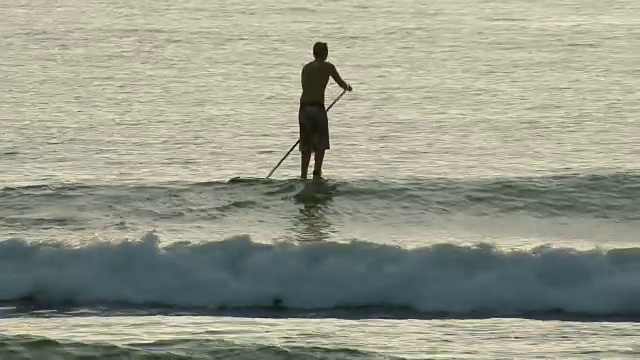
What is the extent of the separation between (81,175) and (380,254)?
22.4 feet

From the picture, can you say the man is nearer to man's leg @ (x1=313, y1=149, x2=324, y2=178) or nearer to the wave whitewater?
man's leg @ (x1=313, y1=149, x2=324, y2=178)

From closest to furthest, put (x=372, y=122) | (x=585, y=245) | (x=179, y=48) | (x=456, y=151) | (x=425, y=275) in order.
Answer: (x=425, y=275) → (x=585, y=245) → (x=456, y=151) → (x=372, y=122) → (x=179, y=48)

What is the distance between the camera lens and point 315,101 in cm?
1579

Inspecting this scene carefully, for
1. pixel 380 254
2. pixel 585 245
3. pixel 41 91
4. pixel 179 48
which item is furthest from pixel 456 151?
pixel 179 48

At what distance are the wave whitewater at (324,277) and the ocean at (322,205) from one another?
0.02m

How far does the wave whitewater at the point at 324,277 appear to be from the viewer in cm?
1161

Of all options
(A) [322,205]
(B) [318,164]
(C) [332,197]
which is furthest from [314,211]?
(B) [318,164]

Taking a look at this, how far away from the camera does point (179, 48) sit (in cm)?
3353

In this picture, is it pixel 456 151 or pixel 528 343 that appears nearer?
pixel 528 343

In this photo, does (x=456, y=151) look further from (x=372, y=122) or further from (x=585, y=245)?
(x=585, y=245)

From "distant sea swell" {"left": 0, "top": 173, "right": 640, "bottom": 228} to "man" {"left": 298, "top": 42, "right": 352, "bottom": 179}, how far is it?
0.71m

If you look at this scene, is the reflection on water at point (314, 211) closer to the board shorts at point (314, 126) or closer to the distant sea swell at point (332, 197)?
the distant sea swell at point (332, 197)

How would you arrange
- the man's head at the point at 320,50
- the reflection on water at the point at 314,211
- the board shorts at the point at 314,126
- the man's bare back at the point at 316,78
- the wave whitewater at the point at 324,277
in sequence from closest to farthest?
the wave whitewater at the point at 324,277 < the reflection on water at the point at 314,211 < the man's head at the point at 320,50 < the man's bare back at the point at 316,78 < the board shorts at the point at 314,126

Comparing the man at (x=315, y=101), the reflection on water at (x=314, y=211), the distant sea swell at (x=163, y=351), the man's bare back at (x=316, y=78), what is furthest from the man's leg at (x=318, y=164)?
the distant sea swell at (x=163, y=351)
